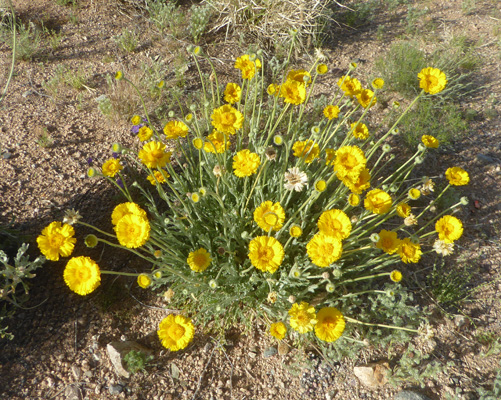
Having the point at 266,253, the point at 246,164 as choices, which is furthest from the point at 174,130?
the point at 266,253

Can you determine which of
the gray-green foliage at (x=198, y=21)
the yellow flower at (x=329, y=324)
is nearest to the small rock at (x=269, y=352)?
the yellow flower at (x=329, y=324)

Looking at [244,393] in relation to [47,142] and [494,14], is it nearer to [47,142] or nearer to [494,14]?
[47,142]

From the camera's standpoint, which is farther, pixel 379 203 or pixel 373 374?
pixel 373 374

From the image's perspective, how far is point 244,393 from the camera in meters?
2.20

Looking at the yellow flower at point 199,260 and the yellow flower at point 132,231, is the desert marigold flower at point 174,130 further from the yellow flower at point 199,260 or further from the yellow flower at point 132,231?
the yellow flower at point 199,260

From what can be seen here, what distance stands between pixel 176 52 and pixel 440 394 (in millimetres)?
4224

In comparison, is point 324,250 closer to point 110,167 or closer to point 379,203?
point 379,203

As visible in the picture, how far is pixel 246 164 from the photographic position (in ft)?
6.70

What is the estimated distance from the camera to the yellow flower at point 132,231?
1731 mm

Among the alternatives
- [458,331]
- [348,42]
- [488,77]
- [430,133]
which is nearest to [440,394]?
[458,331]

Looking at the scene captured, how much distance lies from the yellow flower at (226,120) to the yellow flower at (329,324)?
1.19 metres

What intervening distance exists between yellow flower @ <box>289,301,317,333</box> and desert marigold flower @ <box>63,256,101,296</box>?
3.43ft

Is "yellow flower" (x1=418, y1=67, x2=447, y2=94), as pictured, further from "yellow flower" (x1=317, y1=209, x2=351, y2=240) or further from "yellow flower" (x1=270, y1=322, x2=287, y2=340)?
"yellow flower" (x1=270, y1=322, x2=287, y2=340)

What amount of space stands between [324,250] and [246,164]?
2.16 feet
